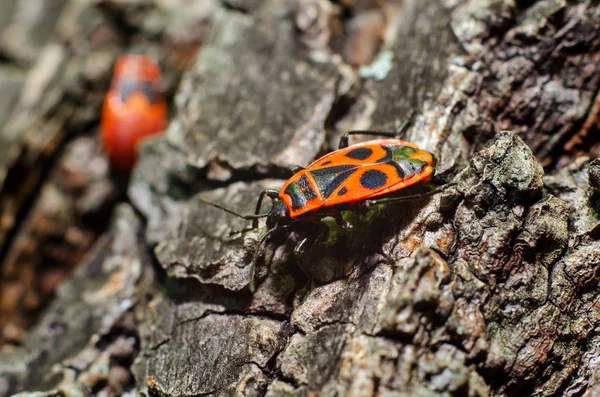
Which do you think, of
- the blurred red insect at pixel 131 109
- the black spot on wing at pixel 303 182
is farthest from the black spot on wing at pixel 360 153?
the blurred red insect at pixel 131 109

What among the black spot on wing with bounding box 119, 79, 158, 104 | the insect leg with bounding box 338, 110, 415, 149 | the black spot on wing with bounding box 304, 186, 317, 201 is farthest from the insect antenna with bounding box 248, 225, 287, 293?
the black spot on wing with bounding box 119, 79, 158, 104

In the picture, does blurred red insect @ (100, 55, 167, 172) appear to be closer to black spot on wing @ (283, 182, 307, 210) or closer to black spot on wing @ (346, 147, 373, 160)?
black spot on wing @ (283, 182, 307, 210)

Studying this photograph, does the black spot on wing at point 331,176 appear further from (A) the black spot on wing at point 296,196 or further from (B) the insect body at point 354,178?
(A) the black spot on wing at point 296,196

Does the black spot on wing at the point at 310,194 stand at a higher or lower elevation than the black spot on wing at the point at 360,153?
lower

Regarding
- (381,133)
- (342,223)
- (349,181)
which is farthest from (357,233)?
(381,133)

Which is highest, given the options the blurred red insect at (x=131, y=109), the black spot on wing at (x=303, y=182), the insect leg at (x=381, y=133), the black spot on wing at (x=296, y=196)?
the insect leg at (x=381, y=133)

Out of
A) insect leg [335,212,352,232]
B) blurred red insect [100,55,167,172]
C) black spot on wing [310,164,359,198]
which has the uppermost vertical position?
black spot on wing [310,164,359,198]

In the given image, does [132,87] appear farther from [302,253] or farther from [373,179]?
[373,179]
